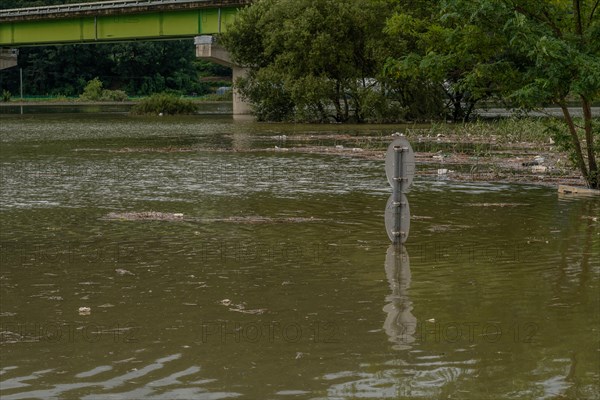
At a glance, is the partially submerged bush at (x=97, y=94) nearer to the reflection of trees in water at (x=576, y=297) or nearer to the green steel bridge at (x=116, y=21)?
the green steel bridge at (x=116, y=21)

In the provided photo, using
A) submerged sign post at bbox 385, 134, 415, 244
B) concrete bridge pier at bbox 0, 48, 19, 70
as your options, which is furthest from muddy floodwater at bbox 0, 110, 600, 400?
concrete bridge pier at bbox 0, 48, 19, 70

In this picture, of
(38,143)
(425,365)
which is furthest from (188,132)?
(425,365)

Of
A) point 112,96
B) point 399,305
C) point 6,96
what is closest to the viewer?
point 399,305

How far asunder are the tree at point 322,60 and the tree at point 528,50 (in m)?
29.5

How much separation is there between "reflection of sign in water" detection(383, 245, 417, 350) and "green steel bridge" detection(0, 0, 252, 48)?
5084 cm

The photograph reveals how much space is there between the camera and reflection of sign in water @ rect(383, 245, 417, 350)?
9.12 meters

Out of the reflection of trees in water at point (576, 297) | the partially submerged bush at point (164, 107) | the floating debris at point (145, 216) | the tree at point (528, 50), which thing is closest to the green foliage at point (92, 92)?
the partially submerged bush at point (164, 107)

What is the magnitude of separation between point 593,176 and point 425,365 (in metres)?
13.2

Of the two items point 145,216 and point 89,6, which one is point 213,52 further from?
point 145,216

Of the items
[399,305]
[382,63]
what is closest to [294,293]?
[399,305]

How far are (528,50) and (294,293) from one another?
932 cm

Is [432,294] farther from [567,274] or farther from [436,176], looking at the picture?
[436,176]

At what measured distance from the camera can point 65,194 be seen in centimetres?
2050

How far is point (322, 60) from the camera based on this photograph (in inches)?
2046
